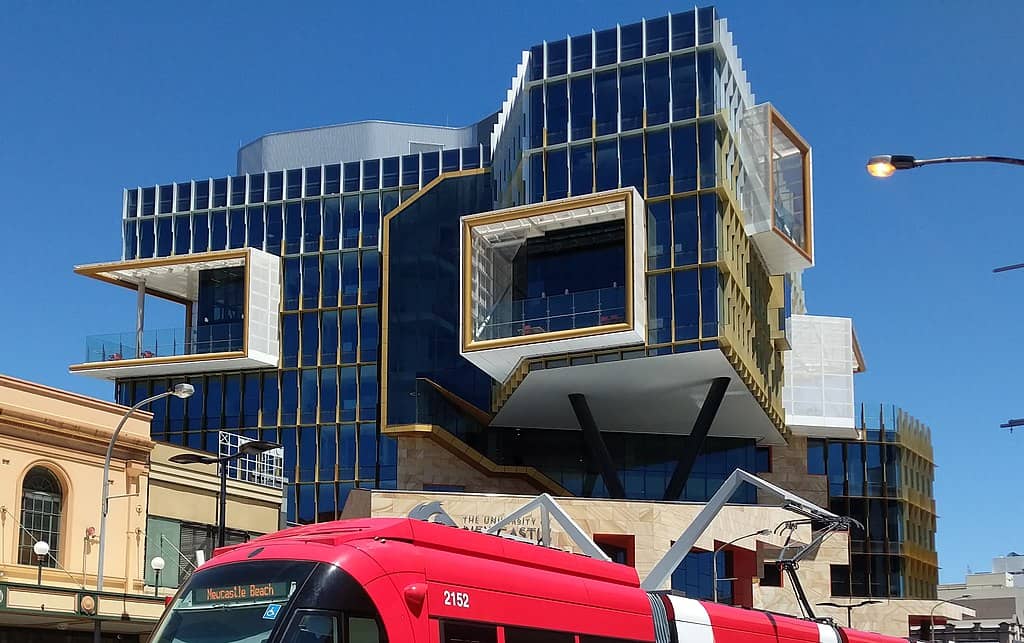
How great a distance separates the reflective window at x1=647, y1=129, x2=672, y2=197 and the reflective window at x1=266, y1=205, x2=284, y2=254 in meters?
24.7

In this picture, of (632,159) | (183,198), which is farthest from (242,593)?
(183,198)

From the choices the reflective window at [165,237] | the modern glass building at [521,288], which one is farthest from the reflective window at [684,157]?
the reflective window at [165,237]

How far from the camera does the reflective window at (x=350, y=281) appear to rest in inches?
2768

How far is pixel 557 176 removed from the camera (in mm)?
56188

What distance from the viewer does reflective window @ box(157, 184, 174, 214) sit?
242 ft

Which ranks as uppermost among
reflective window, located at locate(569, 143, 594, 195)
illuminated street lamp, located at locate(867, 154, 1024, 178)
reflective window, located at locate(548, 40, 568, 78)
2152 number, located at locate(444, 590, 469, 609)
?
reflective window, located at locate(548, 40, 568, 78)

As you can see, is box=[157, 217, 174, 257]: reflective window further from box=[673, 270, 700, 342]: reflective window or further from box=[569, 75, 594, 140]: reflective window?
box=[673, 270, 700, 342]: reflective window

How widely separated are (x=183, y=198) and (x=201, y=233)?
8.31ft

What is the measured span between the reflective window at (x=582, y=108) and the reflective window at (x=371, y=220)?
1716 cm

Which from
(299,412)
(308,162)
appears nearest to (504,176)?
(299,412)

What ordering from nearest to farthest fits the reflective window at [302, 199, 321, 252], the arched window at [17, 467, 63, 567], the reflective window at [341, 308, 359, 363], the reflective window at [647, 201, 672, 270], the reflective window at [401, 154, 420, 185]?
the arched window at [17, 467, 63, 567], the reflective window at [647, 201, 672, 270], the reflective window at [341, 308, 359, 363], the reflective window at [401, 154, 420, 185], the reflective window at [302, 199, 321, 252]

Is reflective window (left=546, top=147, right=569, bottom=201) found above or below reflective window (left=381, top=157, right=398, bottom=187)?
below

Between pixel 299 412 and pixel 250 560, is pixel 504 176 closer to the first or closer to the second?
pixel 299 412

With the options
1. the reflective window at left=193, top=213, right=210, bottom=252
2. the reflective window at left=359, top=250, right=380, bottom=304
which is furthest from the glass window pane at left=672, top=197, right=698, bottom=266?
the reflective window at left=193, top=213, right=210, bottom=252
